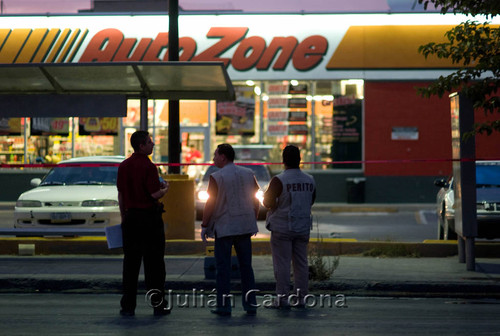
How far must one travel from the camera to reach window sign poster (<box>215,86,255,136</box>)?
1132 inches

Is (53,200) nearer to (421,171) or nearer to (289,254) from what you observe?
(289,254)

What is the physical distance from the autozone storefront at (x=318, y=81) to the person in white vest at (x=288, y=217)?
19.1m

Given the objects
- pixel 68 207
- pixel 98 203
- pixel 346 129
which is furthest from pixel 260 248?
pixel 346 129

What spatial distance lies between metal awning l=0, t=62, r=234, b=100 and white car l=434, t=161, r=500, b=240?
412cm

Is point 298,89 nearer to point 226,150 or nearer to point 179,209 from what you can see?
point 179,209

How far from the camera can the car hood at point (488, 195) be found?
14359 millimetres

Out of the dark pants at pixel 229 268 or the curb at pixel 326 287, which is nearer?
the dark pants at pixel 229 268

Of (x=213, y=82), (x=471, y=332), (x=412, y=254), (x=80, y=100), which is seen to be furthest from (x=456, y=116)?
(x=80, y=100)

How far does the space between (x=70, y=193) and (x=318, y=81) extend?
15.2 meters

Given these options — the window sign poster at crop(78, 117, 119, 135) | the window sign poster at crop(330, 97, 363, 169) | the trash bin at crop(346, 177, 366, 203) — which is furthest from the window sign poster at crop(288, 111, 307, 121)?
the window sign poster at crop(78, 117, 119, 135)

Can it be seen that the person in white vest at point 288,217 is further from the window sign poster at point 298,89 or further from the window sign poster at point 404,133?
the window sign poster at point 404,133

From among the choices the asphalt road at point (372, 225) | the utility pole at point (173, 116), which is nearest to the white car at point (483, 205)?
the asphalt road at point (372, 225)

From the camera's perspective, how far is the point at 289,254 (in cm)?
902

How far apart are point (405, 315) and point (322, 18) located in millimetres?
20635
